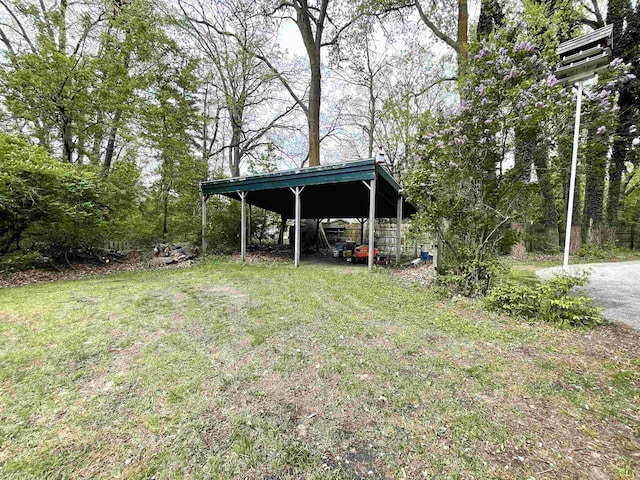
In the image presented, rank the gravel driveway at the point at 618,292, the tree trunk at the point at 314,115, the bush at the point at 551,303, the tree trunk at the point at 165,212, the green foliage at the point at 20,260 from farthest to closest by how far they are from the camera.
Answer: the tree trunk at the point at 314,115 < the tree trunk at the point at 165,212 < the green foliage at the point at 20,260 < the gravel driveway at the point at 618,292 < the bush at the point at 551,303

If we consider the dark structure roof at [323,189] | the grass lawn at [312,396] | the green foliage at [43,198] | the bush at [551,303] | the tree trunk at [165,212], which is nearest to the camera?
the grass lawn at [312,396]

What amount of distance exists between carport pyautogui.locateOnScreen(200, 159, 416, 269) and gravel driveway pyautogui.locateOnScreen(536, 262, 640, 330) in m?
3.16

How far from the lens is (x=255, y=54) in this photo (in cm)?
1294

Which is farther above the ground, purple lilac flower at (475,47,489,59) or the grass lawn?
purple lilac flower at (475,47,489,59)

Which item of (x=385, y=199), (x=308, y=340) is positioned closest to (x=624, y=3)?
(x=385, y=199)

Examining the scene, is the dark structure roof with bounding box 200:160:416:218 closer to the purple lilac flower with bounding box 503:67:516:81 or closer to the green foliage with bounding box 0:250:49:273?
the purple lilac flower with bounding box 503:67:516:81

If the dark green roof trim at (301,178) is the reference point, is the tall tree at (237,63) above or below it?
above

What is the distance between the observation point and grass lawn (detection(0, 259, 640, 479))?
53.6 inches

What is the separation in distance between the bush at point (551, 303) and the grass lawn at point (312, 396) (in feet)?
0.81

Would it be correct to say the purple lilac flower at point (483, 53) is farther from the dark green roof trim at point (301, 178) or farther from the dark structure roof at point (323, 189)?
the dark green roof trim at point (301, 178)

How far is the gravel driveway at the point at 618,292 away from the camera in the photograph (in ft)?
10.8

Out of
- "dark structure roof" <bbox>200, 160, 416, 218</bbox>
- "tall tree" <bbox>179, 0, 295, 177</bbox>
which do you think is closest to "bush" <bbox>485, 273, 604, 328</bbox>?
"dark structure roof" <bbox>200, 160, 416, 218</bbox>

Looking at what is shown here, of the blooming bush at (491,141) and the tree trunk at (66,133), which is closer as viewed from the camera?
the blooming bush at (491,141)

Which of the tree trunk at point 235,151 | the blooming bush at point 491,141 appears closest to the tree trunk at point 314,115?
the tree trunk at point 235,151
